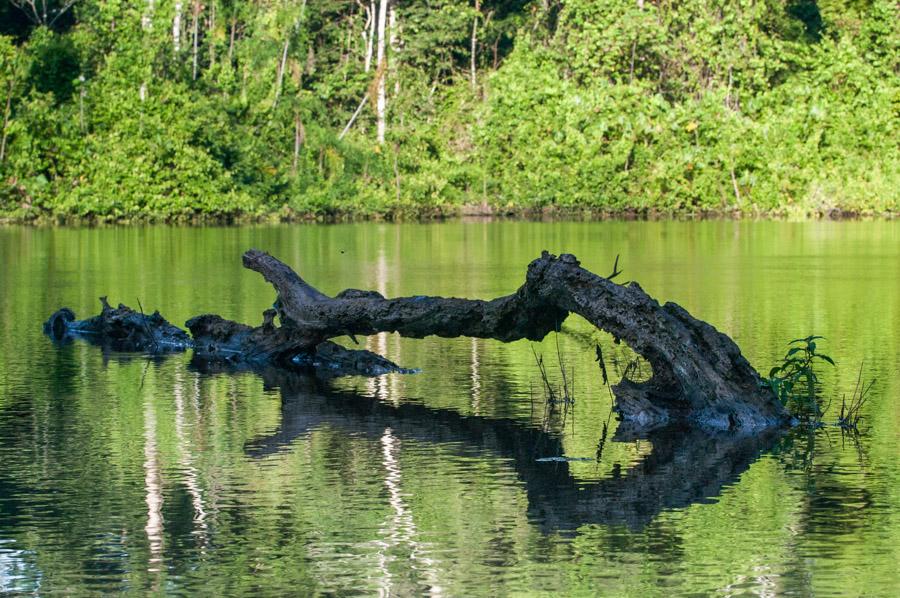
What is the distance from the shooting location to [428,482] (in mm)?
10445

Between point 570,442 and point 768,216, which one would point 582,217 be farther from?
point 570,442

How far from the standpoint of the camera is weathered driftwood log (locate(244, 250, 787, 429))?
490 inches

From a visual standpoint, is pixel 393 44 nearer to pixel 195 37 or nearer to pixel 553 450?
pixel 195 37

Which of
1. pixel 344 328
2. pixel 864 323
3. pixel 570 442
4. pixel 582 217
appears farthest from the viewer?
pixel 582 217

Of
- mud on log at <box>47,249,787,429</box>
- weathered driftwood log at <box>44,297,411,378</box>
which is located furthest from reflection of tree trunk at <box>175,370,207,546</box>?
weathered driftwood log at <box>44,297,411,378</box>

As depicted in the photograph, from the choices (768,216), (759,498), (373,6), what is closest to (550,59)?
(373,6)

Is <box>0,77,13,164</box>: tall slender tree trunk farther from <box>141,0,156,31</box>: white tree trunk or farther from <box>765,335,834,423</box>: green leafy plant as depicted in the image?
<box>765,335,834,423</box>: green leafy plant

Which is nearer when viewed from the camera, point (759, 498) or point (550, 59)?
point (759, 498)

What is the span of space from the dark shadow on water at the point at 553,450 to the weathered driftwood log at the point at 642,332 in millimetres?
349

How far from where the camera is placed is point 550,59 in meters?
66.1

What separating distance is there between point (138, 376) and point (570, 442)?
5.35 meters

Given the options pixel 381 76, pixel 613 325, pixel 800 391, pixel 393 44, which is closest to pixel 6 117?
pixel 381 76

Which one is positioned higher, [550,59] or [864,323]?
[550,59]

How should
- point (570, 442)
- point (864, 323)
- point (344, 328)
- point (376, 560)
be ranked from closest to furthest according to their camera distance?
point (376, 560) → point (570, 442) → point (344, 328) → point (864, 323)
